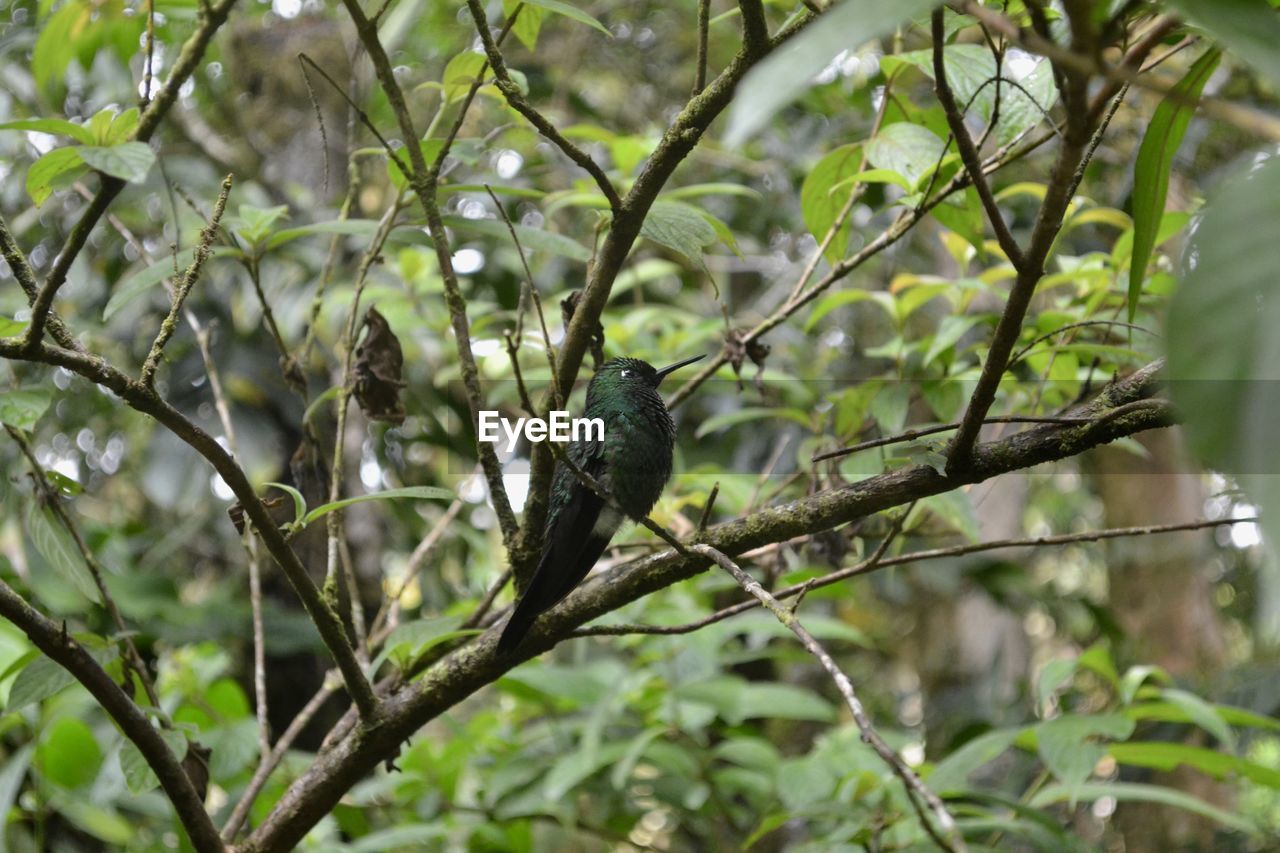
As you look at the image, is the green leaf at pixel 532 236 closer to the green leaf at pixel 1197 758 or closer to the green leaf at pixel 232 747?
the green leaf at pixel 232 747

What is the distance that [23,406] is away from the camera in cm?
156

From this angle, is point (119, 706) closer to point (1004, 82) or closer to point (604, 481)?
point (604, 481)

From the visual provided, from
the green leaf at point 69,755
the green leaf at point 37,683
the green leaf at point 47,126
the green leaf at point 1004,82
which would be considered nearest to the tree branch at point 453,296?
the green leaf at point 47,126

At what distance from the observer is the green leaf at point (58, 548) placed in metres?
1.75

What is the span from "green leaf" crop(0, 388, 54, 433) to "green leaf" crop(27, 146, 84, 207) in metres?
0.28

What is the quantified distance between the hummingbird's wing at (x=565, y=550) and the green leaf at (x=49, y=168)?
84cm

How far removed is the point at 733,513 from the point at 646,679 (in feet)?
1.54

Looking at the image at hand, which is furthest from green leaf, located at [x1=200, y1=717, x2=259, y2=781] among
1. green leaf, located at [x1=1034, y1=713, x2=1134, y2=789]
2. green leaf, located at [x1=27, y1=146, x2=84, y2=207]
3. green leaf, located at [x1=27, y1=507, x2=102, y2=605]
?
green leaf, located at [x1=1034, y1=713, x2=1134, y2=789]

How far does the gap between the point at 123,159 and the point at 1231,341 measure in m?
1.39

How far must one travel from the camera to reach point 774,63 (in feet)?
1.96

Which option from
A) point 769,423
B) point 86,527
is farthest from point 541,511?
point 86,527

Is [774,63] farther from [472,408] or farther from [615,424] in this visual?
[615,424]

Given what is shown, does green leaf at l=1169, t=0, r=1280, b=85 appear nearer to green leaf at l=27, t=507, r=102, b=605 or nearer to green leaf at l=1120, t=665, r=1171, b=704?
green leaf at l=27, t=507, r=102, b=605
